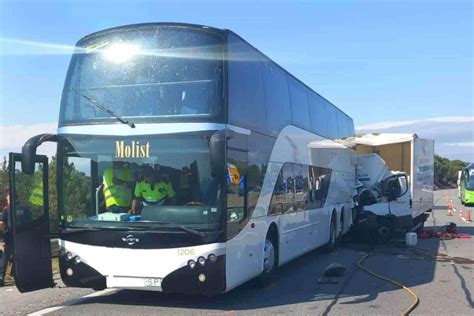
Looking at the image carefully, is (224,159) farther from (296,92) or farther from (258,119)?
(296,92)

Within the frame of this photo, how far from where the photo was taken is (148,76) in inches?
325

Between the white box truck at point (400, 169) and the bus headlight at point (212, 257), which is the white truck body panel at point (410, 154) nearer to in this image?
the white box truck at point (400, 169)

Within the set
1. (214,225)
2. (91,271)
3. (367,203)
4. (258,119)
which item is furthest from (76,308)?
(367,203)

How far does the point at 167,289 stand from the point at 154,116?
7.69ft

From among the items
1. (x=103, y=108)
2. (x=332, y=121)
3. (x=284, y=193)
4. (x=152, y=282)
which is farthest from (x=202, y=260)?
(x=332, y=121)

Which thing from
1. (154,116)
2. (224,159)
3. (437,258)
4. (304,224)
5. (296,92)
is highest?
(296,92)

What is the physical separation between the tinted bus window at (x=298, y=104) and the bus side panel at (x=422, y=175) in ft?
20.2

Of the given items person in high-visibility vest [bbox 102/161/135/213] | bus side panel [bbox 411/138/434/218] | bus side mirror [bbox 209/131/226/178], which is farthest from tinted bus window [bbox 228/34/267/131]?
bus side panel [bbox 411/138/434/218]

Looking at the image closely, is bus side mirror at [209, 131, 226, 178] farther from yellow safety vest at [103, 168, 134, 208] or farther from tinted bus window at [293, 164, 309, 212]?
tinted bus window at [293, 164, 309, 212]

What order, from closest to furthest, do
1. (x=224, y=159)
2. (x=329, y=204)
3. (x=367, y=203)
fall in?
1. (x=224, y=159)
2. (x=329, y=204)
3. (x=367, y=203)

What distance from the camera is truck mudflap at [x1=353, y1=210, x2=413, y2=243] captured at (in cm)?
1686

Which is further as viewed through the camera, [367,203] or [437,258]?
[367,203]

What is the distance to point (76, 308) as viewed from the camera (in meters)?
8.24

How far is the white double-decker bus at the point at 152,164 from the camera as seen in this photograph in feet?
26.0
